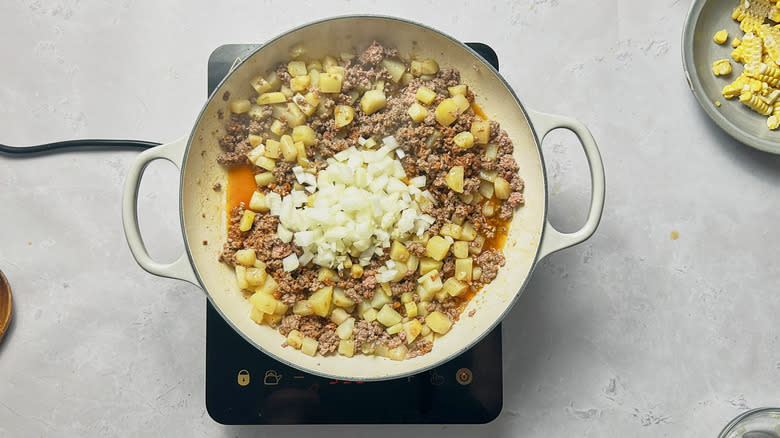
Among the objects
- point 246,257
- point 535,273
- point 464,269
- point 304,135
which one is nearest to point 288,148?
point 304,135

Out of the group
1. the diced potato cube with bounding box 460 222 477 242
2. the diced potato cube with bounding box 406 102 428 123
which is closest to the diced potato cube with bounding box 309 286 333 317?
the diced potato cube with bounding box 460 222 477 242

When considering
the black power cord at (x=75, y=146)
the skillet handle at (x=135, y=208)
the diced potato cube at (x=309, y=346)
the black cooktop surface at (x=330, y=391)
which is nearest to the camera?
the skillet handle at (x=135, y=208)

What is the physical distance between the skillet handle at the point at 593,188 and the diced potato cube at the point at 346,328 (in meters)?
0.44

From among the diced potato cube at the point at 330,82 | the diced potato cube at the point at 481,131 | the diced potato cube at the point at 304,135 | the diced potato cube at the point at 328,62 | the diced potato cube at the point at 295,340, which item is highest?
the diced potato cube at the point at 328,62

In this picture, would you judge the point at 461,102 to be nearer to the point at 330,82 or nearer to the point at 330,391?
the point at 330,82

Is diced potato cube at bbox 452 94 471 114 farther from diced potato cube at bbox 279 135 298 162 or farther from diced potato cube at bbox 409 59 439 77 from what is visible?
diced potato cube at bbox 279 135 298 162

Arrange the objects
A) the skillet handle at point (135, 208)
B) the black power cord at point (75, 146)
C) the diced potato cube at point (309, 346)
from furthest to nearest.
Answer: the black power cord at point (75, 146)
the diced potato cube at point (309, 346)
the skillet handle at point (135, 208)

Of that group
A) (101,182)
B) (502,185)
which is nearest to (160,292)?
(101,182)

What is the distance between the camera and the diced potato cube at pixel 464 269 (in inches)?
54.4

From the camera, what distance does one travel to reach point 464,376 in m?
1.47

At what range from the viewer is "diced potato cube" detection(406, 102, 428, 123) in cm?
139

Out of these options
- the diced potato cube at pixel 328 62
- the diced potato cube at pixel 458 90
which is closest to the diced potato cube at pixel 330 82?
the diced potato cube at pixel 328 62

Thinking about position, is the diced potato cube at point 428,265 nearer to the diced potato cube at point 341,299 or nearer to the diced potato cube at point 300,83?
the diced potato cube at point 341,299

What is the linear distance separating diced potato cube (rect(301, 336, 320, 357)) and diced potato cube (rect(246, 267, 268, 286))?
0.16m
